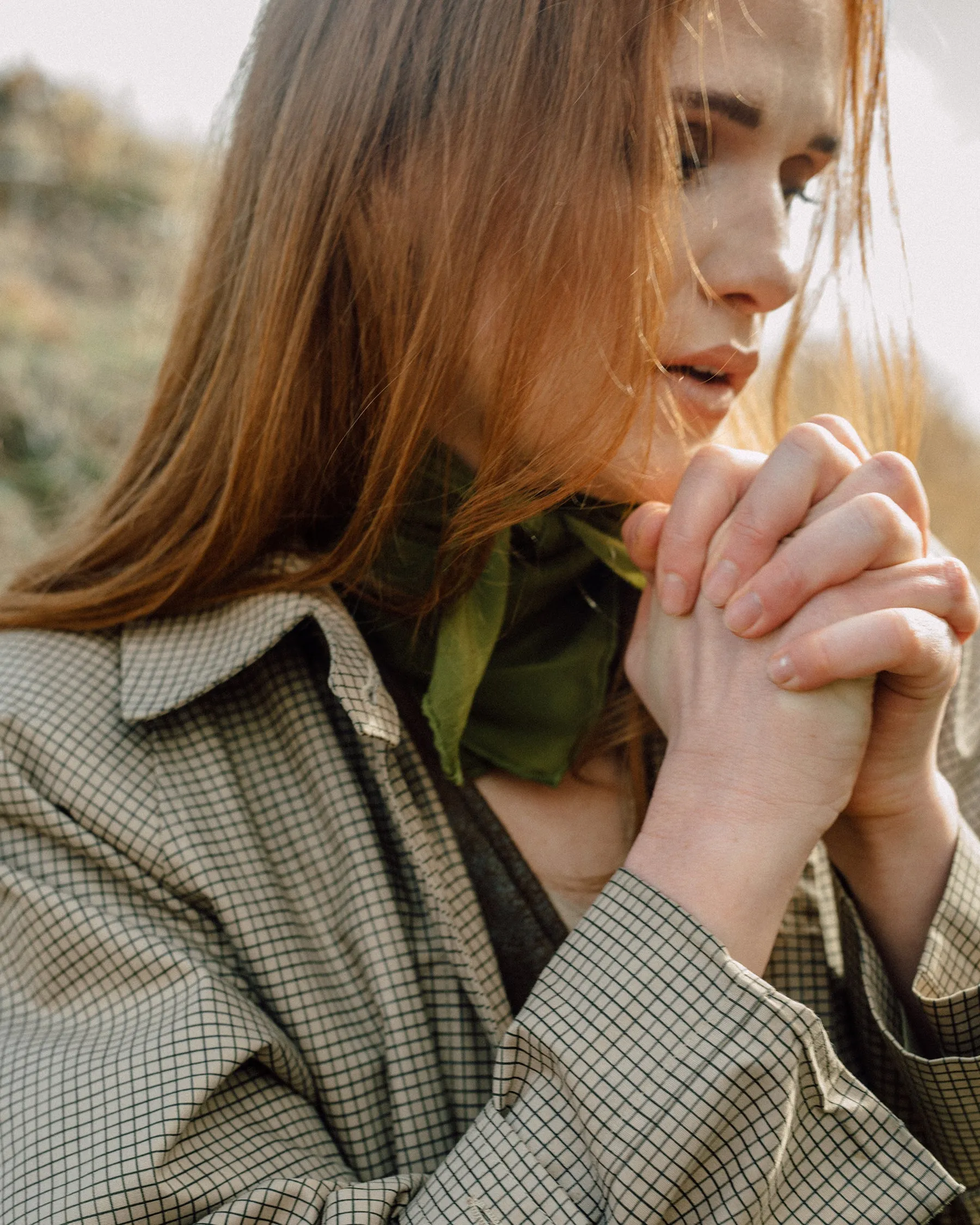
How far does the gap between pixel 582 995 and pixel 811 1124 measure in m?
0.25

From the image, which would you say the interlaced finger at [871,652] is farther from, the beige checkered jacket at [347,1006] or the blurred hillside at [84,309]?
the blurred hillside at [84,309]

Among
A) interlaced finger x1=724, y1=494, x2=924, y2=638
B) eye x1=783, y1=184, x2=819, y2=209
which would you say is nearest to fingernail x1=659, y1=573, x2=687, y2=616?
interlaced finger x1=724, y1=494, x2=924, y2=638

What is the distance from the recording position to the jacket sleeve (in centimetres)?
91

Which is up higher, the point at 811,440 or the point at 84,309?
the point at 811,440

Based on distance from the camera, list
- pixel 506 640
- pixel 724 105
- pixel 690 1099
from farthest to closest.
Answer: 1. pixel 506 640
2. pixel 724 105
3. pixel 690 1099

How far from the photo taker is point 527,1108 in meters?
0.98

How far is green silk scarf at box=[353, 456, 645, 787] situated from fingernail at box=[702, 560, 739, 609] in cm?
19

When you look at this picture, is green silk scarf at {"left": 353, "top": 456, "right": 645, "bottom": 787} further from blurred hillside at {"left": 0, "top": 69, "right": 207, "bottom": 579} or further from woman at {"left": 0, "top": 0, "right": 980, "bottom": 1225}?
blurred hillside at {"left": 0, "top": 69, "right": 207, "bottom": 579}

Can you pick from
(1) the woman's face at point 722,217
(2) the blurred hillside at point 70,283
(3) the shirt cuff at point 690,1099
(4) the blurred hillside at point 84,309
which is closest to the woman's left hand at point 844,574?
(1) the woman's face at point 722,217

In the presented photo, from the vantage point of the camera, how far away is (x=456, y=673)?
1.26 metres

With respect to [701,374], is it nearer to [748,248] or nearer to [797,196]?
[748,248]

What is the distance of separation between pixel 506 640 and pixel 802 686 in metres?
0.45

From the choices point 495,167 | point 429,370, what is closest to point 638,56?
point 495,167

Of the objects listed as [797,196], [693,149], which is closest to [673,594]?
[693,149]
